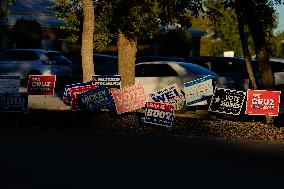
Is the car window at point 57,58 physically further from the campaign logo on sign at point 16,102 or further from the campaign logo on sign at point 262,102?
the campaign logo on sign at point 262,102

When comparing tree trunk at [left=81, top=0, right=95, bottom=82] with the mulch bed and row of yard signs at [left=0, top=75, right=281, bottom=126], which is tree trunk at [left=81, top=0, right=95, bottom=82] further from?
the mulch bed

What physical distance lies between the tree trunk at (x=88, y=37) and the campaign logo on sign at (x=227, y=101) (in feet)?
13.1

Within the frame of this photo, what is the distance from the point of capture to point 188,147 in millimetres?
14195

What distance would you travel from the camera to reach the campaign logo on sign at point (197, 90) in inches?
736

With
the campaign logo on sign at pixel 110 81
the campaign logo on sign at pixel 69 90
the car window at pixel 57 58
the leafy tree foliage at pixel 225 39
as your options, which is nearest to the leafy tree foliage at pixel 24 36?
the leafy tree foliage at pixel 225 39

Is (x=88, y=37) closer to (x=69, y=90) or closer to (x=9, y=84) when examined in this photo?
(x=69, y=90)

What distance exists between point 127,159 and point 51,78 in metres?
7.98

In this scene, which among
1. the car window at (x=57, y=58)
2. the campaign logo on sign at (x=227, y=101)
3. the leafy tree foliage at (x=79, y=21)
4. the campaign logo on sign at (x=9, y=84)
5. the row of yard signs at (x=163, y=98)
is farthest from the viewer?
the car window at (x=57, y=58)

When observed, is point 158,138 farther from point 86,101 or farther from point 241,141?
point 86,101

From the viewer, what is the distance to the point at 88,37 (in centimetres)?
2052

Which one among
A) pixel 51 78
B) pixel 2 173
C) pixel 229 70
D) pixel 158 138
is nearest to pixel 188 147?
pixel 158 138

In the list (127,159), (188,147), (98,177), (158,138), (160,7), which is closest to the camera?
(98,177)

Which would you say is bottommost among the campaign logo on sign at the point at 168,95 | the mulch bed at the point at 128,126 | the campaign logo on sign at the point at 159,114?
the mulch bed at the point at 128,126

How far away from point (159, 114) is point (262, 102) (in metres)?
2.58
